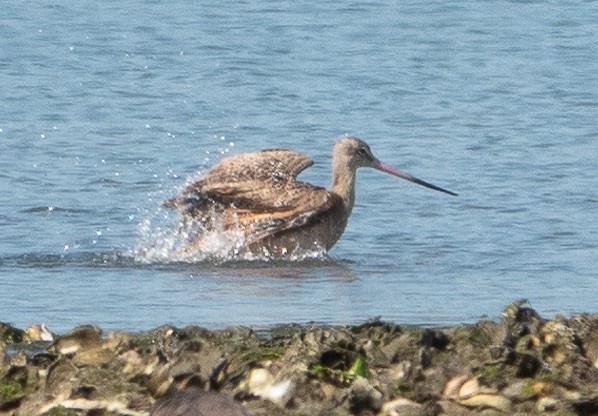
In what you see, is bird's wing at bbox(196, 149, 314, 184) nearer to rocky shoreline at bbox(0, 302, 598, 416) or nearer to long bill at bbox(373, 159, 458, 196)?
long bill at bbox(373, 159, 458, 196)

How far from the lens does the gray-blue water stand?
912 cm

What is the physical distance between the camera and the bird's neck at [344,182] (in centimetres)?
1161

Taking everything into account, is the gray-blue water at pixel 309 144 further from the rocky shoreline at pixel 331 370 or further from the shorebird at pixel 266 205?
the rocky shoreline at pixel 331 370

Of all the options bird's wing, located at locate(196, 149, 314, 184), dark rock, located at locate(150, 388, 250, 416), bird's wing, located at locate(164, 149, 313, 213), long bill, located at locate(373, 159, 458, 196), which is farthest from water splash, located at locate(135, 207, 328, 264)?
dark rock, located at locate(150, 388, 250, 416)

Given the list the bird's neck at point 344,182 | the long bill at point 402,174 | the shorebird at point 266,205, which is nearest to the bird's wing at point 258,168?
the shorebird at point 266,205

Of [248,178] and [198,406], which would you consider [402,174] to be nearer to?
[248,178]

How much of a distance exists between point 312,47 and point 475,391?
1183 centimetres

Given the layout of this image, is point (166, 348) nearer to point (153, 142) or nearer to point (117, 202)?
point (117, 202)

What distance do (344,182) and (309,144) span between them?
180 centimetres

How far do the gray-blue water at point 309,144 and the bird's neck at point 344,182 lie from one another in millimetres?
213

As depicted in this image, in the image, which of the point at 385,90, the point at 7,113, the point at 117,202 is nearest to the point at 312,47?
the point at 385,90

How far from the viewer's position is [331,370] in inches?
225

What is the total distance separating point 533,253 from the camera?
10297mm

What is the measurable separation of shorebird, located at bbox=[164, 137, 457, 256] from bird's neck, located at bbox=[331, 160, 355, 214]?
240 mm
